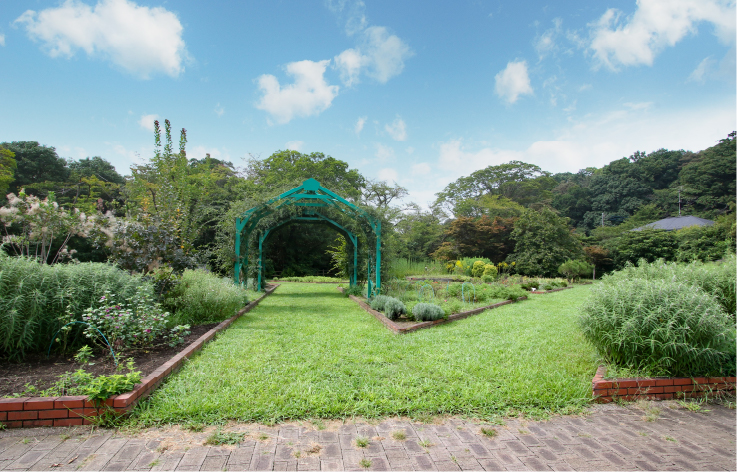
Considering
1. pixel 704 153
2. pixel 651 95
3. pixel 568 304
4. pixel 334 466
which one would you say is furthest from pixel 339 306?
pixel 704 153

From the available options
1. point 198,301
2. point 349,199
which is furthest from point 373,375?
point 349,199

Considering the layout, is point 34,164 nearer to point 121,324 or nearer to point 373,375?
point 121,324

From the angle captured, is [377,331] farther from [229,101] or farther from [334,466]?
[229,101]

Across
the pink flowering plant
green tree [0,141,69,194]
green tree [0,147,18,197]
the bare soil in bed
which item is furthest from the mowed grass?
green tree [0,141,69,194]

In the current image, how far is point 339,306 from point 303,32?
6411 mm

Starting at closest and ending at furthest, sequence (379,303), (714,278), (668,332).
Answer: (668,332) → (714,278) → (379,303)

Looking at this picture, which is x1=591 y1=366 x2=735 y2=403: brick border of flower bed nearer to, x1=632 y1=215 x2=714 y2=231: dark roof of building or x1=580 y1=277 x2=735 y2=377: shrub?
x1=580 y1=277 x2=735 y2=377: shrub

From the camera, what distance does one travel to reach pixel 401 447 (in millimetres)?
2256

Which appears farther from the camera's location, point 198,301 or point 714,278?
point 198,301

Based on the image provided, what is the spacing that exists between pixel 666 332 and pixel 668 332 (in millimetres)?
51

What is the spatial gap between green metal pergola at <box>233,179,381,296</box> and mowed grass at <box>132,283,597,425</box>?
3776 millimetres

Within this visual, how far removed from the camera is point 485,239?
24.8 m

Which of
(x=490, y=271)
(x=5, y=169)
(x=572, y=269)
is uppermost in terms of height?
(x=5, y=169)

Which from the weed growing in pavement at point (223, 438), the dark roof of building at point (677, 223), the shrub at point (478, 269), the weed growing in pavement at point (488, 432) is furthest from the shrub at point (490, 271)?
the dark roof of building at point (677, 223)
